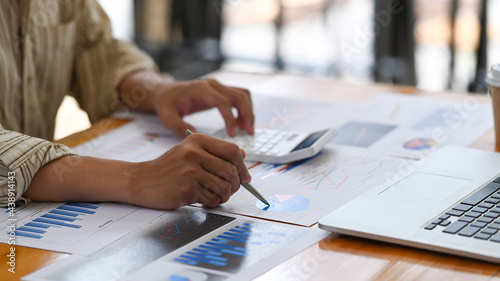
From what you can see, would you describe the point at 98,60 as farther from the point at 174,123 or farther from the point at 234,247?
the point at 234,247

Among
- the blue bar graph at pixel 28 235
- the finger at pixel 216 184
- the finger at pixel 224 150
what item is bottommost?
the blue bar graph at pixel 28 235

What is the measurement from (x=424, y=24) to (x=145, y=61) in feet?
5.85

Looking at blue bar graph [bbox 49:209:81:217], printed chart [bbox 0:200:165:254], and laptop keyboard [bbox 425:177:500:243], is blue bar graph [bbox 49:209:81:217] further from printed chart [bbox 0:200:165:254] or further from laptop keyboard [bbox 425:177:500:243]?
laptop keyboard [bbox 425:177:500:243]

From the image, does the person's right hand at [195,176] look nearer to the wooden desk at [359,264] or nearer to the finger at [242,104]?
the wooden desk at [359,264]

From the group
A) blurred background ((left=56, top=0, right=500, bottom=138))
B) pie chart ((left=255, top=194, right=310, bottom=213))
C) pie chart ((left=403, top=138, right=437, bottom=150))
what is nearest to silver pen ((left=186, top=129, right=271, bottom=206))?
pie chart ((left=255, top=194, right=310, bottom=213))

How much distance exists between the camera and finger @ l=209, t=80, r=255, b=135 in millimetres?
1351

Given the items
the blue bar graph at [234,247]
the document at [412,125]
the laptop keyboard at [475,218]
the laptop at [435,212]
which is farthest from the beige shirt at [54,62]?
the laptop keyboard at [475,218]

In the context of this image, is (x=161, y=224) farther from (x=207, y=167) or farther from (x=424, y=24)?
(x=424, y=24)

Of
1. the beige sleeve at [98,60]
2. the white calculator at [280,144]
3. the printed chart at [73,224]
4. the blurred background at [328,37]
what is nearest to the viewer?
the printed chart at [73,224]

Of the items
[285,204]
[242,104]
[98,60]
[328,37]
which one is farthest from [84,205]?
[328,37]

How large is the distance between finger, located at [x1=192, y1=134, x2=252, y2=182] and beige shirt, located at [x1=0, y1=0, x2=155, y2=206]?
53cm

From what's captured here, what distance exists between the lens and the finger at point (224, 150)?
101 cm

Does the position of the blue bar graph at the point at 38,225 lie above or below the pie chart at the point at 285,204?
above

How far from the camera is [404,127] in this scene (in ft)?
4.59
